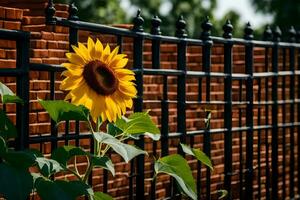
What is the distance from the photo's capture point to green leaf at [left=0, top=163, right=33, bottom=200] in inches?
144

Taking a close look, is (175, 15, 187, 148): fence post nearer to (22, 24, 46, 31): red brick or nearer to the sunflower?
(22, 24, 46, 31): red brick

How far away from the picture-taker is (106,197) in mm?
4234

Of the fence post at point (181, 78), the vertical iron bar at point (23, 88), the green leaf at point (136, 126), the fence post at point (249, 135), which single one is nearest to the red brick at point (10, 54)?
the vertical iron bar at point (23, 88)

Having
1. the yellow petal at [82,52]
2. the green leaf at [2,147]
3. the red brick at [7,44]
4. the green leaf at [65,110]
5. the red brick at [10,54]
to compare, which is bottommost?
the green leaf at [2,147]

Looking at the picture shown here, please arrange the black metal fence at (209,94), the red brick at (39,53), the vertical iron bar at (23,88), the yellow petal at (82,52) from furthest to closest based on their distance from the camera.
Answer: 1. the red brick at (39,53)
2. the black metal fence at (209,94)
3. the vertical iron bar at (23,88)
4. the yellow petal at (82,52)

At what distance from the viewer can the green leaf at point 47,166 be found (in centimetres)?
391

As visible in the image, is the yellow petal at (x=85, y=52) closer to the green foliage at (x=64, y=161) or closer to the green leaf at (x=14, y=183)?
the green foliage at (x=64, y=161)

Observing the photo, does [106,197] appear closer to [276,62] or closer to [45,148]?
[45,148]

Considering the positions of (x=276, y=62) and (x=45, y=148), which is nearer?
(x=45, y=148)

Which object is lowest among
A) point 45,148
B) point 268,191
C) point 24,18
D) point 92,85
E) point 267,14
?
point 268,191

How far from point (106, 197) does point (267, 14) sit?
109ft

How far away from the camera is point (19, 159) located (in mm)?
3809

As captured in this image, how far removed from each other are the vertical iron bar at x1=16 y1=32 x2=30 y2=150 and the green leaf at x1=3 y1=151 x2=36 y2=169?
58 cm

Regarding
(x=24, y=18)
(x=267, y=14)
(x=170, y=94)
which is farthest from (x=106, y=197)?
(x=267, y=14)
